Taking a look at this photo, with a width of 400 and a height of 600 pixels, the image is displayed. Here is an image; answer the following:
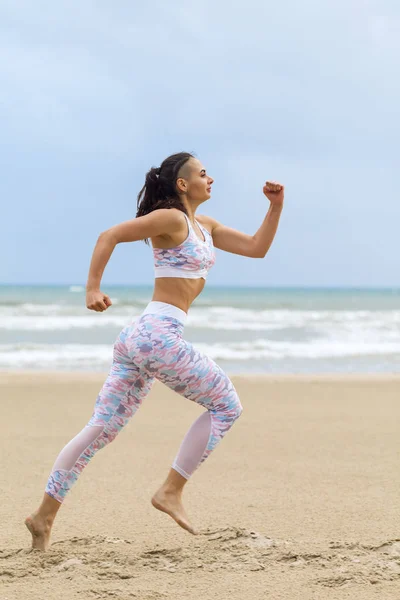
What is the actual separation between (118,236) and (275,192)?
38.2 inches

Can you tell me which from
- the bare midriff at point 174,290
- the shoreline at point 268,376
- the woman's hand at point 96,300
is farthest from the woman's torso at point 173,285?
the shoreline at point 268,376

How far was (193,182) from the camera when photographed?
353cm

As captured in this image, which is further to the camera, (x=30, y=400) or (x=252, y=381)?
(x=252, y=381)

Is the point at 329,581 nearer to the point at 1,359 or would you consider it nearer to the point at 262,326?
the point at 1,359

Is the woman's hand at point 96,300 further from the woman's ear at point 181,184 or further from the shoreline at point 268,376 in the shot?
the shoreline at point 268,376

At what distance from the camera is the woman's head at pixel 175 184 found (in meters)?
3.51

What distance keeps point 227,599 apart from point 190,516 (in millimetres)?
1294

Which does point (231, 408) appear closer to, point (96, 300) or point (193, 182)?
point (96, 300)

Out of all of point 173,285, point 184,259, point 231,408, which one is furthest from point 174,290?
point 231,408

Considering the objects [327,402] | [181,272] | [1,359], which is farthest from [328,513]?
[1,359]

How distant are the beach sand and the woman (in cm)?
29

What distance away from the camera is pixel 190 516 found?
412cm

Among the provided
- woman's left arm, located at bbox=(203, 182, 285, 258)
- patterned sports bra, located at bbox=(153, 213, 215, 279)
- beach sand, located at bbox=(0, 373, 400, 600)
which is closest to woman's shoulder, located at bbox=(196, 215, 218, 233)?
woman's left arm, located at bbox=(203, 182, 285, 258)

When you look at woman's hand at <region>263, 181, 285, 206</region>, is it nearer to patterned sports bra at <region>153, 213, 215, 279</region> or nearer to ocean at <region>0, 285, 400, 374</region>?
patterned sports bra at <region>153, 213, 215, 279</region>
